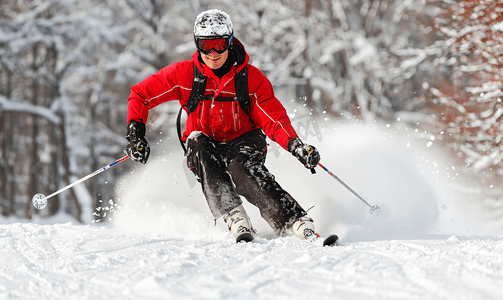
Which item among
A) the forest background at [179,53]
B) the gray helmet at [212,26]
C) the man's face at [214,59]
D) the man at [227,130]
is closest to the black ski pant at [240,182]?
the man at [227,130]

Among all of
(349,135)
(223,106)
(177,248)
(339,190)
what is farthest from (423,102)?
(177,248)

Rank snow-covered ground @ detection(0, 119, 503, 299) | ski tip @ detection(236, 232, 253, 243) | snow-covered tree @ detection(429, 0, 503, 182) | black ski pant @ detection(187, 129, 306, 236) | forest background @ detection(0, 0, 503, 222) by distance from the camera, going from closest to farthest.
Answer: snow-covered ground @ detection(0, 119, 503, 299) < ski tip @ detection(236, 232, 253, 243) < black ski pant @ detection(187, 129, 306, 236) < snow-covered tree @ detection(429, 0, 503, 182) < forest background @ detection(0, 0, 503, 222)

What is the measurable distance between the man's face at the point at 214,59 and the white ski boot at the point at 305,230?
4.24 ft

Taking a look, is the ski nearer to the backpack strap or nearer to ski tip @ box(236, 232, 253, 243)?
ski tip @ box(236, 232, 253, 243)

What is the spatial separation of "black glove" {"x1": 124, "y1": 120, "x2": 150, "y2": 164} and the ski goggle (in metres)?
0.76

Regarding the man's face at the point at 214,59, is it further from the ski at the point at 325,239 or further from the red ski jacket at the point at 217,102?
the ski at the point at 325,239

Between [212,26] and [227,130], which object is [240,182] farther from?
[212,26]

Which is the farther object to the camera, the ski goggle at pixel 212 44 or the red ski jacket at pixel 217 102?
the red ski jacket at pixel 217 102

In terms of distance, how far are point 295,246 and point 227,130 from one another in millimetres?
1200

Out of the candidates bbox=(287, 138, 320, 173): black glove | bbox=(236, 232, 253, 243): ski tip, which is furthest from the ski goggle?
bbox=(236, 232, 253, 243): ski tip

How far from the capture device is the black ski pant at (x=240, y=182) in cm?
308

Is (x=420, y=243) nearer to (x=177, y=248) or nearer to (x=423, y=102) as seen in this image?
(x=177, y=248)

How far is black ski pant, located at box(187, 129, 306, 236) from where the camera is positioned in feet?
10.1

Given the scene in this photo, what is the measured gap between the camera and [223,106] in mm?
3408
